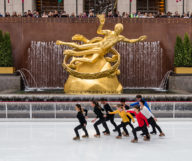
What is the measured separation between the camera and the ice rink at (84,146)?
543 cm

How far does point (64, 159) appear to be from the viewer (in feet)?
17.4

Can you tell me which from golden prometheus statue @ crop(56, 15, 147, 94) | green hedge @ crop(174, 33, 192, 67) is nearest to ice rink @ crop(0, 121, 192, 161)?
golden prometheus statue @ crop(56, 15, 147, 94)

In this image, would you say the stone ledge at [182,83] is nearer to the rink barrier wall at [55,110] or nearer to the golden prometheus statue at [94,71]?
the golden prometheus statue at [94,71]

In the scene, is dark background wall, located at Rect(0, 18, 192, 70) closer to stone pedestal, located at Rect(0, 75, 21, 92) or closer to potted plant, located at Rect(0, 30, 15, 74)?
potted plant, located at Rect(0, 30, 15, 74)

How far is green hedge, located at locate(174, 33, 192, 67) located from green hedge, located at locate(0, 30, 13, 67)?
8.52m

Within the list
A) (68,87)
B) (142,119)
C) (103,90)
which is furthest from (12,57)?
(142,119)

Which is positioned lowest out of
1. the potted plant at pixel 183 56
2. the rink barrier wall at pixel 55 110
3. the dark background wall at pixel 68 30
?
the rink barrier wall at pixel 55 110

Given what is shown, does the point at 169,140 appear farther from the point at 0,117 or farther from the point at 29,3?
the point at 29,3

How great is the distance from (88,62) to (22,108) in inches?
137

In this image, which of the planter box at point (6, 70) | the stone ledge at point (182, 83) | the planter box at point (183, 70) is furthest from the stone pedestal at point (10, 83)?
the planter box at point (183, 70)

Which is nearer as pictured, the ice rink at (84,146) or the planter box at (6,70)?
the ice rink at (84,146)

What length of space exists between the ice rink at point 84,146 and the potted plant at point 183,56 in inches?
290

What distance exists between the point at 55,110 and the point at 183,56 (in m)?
8.43

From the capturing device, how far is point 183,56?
1512 centimetres
